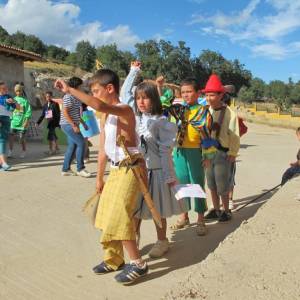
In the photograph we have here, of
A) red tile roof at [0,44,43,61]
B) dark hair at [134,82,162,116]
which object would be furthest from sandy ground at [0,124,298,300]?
red tile roof at [0,44,43,61]

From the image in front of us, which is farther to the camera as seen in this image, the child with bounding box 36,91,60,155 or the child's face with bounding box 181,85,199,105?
the child with bounding box 36,91,60,155

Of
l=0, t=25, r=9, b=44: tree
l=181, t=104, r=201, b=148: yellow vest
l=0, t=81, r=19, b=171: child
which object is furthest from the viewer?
l=0, t=25, r=9, b=44: tree

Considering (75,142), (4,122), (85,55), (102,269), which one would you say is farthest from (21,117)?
(85,55)

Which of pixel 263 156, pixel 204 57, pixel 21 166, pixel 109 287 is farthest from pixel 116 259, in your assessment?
pixel 204 57

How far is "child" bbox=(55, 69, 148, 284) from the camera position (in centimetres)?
359

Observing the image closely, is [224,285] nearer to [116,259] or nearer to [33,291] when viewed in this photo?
[116,259]

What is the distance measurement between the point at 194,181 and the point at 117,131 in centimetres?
154

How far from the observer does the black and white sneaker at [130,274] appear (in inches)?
145

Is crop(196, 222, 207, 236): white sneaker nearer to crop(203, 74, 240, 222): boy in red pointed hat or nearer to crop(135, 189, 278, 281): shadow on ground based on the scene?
crop(135, 189, 278, 281): shadow on ground

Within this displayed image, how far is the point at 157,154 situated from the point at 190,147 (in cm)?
78

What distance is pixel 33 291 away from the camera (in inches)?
142

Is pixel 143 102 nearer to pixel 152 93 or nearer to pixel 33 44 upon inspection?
pixel 152 93

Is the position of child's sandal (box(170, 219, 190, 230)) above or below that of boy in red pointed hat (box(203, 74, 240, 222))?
below

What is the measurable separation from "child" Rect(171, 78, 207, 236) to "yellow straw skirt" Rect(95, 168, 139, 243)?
132 centimetres
